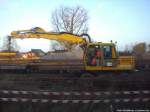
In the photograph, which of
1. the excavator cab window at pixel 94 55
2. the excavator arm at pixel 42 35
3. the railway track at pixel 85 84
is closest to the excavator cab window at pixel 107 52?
the excavator cab window at pixel 94 55

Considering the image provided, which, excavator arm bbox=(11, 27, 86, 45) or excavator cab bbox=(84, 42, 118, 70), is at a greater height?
excavator arm bbox=(11, 27, 86, 45)

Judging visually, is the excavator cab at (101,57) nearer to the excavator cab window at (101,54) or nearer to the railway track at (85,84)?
the excavator cab window at (101,54)

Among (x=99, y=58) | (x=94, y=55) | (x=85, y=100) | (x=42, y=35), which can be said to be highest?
(x=42, y=35)

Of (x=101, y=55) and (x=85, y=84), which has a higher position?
(x=101, y=55)

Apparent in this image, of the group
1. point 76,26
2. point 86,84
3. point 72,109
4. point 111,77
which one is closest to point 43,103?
point 72,109

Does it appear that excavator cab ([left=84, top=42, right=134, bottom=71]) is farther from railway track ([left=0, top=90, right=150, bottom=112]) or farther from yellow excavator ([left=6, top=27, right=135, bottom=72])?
railway track ([left=0, top=90, right=150, bottom=112])

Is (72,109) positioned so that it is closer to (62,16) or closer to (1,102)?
(1,102)

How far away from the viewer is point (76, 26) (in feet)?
205

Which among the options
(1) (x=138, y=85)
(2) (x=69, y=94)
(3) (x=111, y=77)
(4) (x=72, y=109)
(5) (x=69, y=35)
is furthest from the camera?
(5) (x=69, y=35)

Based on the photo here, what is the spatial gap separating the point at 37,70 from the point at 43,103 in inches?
500

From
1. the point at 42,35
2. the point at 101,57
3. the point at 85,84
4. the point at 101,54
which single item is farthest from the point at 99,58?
the point at 42,35

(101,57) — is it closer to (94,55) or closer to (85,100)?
(94,55)

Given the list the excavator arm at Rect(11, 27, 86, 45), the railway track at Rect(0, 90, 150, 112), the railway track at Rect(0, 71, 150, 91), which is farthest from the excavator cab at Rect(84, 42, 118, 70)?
the railway track at Rect(0, 90, 150, 112)

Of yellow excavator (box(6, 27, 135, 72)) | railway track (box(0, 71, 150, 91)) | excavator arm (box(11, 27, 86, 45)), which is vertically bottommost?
railway track (box(0, 71, 150, 91))
